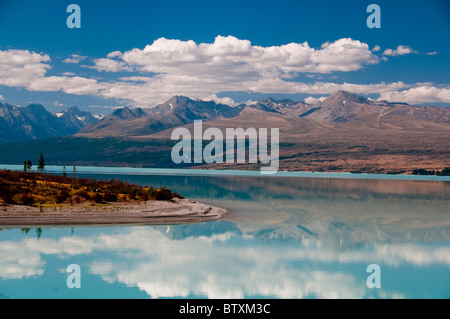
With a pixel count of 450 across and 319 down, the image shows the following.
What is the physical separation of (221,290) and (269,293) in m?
2.70

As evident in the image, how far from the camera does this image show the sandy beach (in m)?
44.3

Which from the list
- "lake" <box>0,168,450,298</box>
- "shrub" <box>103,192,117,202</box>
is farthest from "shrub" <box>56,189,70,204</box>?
"lake" <box>0,168,450,298</box>

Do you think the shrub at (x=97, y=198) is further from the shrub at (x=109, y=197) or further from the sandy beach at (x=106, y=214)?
the sandy beach at (x=106, y=214)

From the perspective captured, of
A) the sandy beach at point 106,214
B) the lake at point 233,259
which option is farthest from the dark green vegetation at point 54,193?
the lake at point 233,259

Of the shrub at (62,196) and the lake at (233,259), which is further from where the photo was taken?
the shrub at (62,196)

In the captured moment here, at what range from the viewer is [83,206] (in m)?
50.0

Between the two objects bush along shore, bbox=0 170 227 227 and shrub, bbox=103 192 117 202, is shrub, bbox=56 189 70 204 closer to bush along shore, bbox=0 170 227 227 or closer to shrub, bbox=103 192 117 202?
bush along shore, bbox=0 170 227 227

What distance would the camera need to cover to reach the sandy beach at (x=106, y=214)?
44344 mm

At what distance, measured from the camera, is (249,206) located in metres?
68.9

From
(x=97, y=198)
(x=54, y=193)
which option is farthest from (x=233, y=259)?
(x=54, y=193)

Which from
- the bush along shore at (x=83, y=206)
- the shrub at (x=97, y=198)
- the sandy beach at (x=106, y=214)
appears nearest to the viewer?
the sandy beach at (x=106, y=214)

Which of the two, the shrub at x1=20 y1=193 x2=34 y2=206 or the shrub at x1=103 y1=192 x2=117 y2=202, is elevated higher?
the shrub at x1=20 y1=193 x2=34 y2=206

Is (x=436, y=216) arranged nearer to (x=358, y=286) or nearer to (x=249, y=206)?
(x=249, y=206)

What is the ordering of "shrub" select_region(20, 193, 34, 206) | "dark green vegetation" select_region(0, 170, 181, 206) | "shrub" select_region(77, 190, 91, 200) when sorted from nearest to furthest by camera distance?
Answer: "shrub" select_region(20, 193, 34, 206)
"dark green vegetation" select_region(0, 170, 181, 206)
"shrub" select_region(77, 190, 91, 200)
